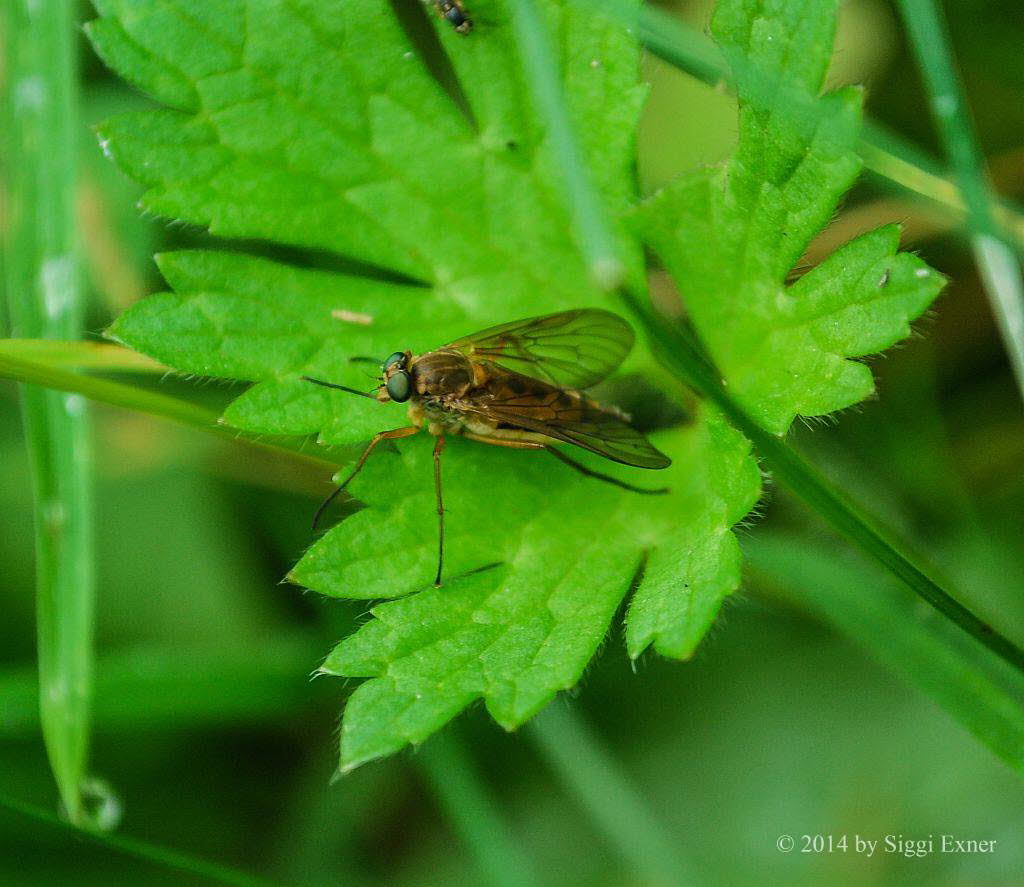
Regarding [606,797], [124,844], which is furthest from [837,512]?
[124,844]

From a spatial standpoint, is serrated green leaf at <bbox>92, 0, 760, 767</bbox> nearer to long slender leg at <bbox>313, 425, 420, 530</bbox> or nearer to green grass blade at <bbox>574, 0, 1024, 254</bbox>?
long slender leg at <bbox>313, 425, 420, 530</bbox>

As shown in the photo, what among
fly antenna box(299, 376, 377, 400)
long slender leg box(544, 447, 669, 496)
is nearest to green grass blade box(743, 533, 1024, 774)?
long slender leg box(544, 447, 669, 496)

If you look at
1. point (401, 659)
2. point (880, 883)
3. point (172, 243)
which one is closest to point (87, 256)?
point (172, 243)

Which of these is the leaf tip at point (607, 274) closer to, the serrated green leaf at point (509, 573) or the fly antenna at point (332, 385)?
the serrated green leaf at point (509, 573)

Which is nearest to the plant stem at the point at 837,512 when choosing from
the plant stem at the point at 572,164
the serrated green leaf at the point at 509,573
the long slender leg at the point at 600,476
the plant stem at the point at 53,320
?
the serrated green leaf at the point at 509,573

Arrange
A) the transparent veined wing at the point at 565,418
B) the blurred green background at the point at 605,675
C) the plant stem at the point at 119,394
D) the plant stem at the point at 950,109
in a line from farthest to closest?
the blurred green background at the point at 605,675 → the transparent veined wing at the point at 565,418 → the plant stem at the point at 119,394 → the plant stem at the point at 950,109

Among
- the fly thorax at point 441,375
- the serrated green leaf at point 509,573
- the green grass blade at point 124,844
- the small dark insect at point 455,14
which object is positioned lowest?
the green grass blade at point 124,844
